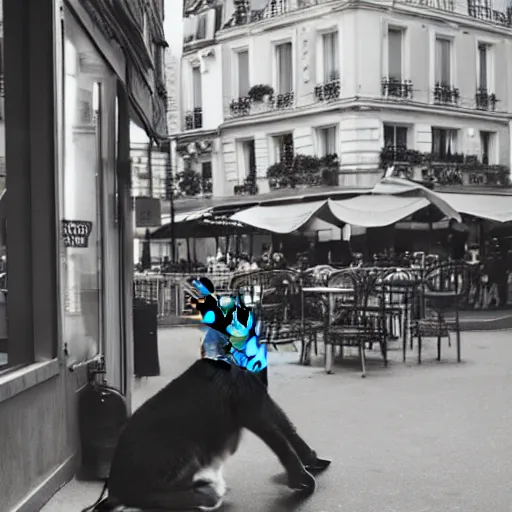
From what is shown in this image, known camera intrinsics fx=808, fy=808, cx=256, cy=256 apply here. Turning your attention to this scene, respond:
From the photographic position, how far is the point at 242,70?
3.15 m

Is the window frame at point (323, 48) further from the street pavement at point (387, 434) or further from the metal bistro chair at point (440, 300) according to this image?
the street pavement at point (387, 434)

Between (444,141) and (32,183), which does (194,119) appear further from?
(444,141)

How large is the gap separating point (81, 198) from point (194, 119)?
632 mm

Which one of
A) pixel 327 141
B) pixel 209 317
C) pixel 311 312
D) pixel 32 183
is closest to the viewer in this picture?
pixel 209 317

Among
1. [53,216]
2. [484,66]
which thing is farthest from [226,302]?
[484,66]

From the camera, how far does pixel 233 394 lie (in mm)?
2105

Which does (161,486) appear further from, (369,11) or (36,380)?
(369,11)

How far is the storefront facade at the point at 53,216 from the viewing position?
227 cm

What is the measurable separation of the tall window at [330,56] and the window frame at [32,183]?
1128 millimetres

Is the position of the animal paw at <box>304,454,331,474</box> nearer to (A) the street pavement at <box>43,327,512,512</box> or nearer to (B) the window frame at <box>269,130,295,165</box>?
(A) the street pavement at <box>43,327,512,512</box>

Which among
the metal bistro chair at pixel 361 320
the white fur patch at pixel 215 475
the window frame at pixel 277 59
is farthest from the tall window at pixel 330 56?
the white fur patch at pixel 215 475

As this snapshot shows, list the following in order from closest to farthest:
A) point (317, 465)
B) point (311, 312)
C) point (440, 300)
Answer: point (317, 465), point (311, 312), point (440, 300)

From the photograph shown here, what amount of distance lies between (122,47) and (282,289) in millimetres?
1171

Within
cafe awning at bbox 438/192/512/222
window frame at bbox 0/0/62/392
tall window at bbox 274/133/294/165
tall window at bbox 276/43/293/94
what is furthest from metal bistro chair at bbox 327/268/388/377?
window frame at bbox 0/0/62/392
